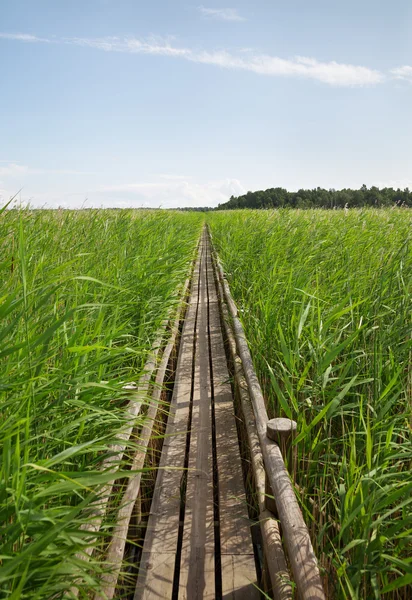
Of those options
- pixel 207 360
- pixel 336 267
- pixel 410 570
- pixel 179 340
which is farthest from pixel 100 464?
pixel 179 340

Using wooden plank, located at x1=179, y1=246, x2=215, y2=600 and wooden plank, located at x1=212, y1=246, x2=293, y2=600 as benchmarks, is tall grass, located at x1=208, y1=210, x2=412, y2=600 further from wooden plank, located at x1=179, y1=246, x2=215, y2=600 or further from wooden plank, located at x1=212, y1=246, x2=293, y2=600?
wooden plank, located at x1=179, y1=246, x2=215, y2=600

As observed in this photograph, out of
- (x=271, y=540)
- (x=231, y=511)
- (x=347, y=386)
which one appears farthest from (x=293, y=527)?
(x=231, y=511)

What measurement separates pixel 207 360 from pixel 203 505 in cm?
213

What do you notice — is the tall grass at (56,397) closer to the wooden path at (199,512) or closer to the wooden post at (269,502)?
the wooden path at (199,512)

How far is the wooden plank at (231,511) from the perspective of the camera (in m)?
1.78

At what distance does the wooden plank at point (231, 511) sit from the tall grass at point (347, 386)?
351mm

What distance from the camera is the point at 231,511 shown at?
2178 mm

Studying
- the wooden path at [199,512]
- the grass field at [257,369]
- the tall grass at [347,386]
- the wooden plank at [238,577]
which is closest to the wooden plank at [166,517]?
the wooden path at [199,512]

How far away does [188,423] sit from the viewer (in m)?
3.09

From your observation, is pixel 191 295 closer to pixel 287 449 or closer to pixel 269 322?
pixel 269 322

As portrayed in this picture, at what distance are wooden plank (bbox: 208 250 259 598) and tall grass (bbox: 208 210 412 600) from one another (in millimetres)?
351

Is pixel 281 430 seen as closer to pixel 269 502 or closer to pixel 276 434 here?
pixel 276 434

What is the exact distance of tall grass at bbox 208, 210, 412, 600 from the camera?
1366 mm

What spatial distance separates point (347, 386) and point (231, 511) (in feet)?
3.08
